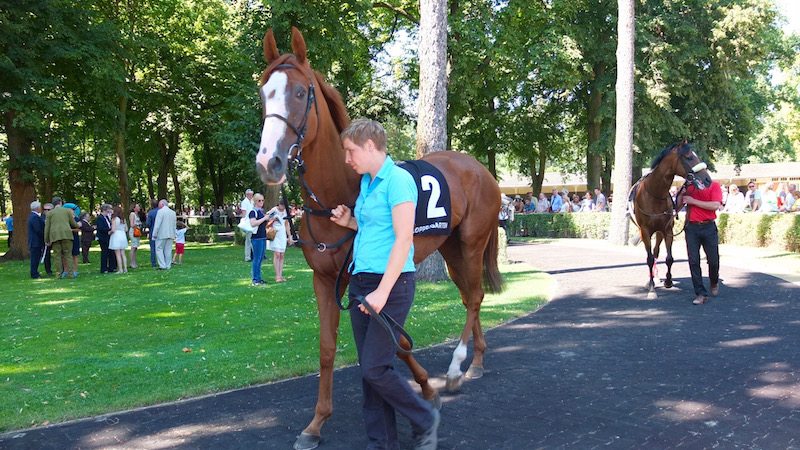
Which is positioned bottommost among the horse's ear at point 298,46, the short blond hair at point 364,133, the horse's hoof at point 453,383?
the horse's hoof at point 453,383

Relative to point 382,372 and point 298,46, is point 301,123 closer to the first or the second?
point 298,46

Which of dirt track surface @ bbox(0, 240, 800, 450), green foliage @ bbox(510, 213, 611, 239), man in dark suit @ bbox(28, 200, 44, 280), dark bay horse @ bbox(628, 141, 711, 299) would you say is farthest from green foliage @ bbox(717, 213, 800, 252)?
man in dark suit @ bbox(28, 200, 44, 280)

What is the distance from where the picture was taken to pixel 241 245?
28312 mm

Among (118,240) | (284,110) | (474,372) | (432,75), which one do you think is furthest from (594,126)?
(284,110)

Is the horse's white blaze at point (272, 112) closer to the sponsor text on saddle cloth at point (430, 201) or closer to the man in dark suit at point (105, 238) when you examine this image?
the sponsor text on saddle cloth at point (430, 201)

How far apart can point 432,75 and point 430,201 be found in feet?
25.1

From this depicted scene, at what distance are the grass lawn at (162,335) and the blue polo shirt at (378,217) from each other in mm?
2814

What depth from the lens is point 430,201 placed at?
496 centimetres

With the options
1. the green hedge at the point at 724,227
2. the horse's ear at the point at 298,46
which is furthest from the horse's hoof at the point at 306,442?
the green hedge at the point at 724,227

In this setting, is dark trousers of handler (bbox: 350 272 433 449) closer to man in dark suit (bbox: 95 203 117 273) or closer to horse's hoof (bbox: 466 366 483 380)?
horse's hoof (bbox: 466 366 483 380)

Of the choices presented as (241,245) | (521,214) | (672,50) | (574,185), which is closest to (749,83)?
(672,50)

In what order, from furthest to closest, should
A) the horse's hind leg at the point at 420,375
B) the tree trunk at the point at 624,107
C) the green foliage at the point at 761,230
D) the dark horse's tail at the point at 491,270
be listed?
1. the tree trunk at the point at 624,107
2. the green foliage at the point at 761,230
3. the dark horse's tail at the point at 491,270
4. the horse's hind leg at the point at 420,375

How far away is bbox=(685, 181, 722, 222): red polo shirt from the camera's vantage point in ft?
31.9

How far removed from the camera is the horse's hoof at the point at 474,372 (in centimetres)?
592
